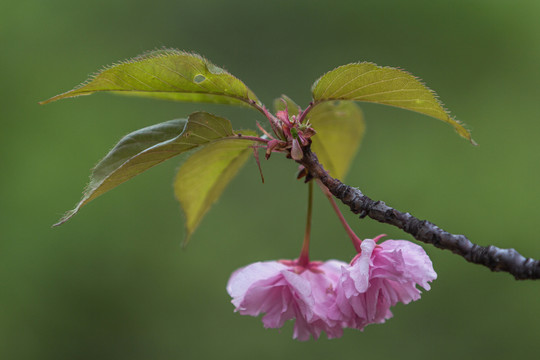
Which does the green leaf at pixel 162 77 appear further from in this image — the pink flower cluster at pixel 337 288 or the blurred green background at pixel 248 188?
the blurred green background at pixel 248 188

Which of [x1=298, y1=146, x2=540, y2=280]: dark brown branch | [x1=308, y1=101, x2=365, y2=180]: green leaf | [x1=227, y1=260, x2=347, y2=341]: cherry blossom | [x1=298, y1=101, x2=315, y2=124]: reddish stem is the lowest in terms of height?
[x1=227, y1=260, x2=347, y2=341]: cherry blossom

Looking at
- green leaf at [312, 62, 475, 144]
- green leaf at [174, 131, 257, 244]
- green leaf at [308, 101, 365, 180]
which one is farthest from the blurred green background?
green leaf at [312, 62, 475, 144]

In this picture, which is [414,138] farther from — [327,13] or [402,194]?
[327,13]

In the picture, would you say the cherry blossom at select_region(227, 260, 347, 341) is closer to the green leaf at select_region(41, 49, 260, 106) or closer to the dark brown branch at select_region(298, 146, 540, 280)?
the dark brown branch at select_region(298, 146, 540, 280)

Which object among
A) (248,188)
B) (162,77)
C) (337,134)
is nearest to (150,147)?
(162,77)

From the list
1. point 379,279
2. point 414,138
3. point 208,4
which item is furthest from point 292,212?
point 379,279

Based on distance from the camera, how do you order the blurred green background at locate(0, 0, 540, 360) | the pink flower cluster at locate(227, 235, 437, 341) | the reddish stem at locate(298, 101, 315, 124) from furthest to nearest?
1. the blurred green background at locate(0, 0, 540, 360)
2. the reddish stem at locate(298, 101, 315, 124)
3. the pink flower cluster at locate(227, 235, 437, 341)
